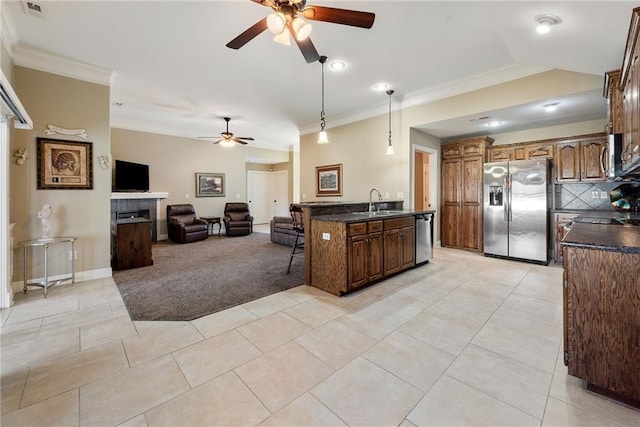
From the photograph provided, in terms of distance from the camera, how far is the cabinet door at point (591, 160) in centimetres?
421

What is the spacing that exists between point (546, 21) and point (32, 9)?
4708mm

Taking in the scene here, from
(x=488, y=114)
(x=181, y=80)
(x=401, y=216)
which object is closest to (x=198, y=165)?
(x=181, y=80)

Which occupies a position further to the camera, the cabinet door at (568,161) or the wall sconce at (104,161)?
the cabinet door at (568,161)

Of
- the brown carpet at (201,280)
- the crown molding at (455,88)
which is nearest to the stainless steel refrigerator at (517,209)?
the crown molding at (455,88)

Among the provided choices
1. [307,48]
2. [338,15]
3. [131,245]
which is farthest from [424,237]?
[131,245]

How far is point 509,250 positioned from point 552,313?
2345 mm

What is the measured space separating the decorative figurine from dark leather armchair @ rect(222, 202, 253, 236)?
4.39 metres

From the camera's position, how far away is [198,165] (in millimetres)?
8070

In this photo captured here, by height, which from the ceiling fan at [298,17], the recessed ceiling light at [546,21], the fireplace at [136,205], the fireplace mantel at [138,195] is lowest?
the fireplace at [136,205]

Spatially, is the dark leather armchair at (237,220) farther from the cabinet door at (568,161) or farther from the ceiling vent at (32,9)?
the cabinet door at (568,161)

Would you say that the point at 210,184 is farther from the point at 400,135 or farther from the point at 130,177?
the point at 400,135

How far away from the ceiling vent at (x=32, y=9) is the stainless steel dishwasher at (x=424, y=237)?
4911 millimetres

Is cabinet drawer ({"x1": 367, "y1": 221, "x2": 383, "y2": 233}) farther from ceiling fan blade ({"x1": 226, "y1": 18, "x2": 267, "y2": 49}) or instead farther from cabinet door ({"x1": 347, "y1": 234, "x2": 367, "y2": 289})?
ceiling fan blade ({"x1": 226, "y1": 18, "x2": 267, "y2": 49})

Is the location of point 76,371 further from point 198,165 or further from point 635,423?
point 198,165
